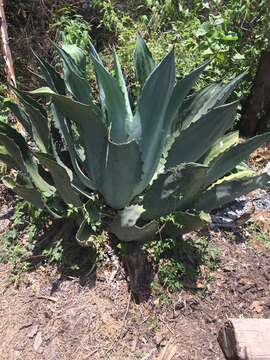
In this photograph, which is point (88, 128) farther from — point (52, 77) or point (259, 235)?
point (259, 235)

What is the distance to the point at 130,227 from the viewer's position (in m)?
2.62

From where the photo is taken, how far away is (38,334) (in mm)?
2588

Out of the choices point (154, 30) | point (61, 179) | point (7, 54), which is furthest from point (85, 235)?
point (154, 30)

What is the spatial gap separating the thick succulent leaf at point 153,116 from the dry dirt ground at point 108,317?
0.58m

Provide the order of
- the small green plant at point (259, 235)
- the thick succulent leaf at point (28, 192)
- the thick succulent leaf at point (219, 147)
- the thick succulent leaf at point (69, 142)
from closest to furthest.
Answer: the thick succulent leaf at point (28, 192) → the thick succulent leaf at point (69, 142) → the thick succulent leaf at point (219, 147) → the small green plant at point (259, 235)

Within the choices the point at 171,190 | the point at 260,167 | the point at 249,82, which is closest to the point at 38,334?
the point at 171,190

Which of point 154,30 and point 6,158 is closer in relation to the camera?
point 6,158

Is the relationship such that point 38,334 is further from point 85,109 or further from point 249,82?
point 249,82

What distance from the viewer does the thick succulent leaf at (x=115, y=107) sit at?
8.06 feet

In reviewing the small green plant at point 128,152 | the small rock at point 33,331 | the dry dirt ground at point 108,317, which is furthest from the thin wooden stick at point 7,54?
the small rock at point 33,331

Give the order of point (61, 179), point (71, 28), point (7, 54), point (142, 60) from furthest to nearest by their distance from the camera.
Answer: point (71, 28) → point (7, 54) → point (142, 60) → point (61, 179)

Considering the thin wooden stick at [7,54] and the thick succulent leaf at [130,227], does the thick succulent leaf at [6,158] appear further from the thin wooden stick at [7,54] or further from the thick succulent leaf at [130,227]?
the thin wooden stick at [7,54]

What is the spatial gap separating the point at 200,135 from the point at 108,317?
998 millimetres

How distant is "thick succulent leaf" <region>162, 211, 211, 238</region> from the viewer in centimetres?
255
